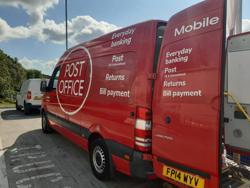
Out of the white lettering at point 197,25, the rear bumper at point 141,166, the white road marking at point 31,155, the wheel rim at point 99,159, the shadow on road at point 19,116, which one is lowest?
the white road marking at point 31,155

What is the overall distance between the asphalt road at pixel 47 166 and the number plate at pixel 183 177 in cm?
129

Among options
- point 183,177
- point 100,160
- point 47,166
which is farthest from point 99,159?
point 183,177

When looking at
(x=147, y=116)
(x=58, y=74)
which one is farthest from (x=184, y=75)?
(x=58, y=74)

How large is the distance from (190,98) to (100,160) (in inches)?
89.8

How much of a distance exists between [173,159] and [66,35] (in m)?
16.0

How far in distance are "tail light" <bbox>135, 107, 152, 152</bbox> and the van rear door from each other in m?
0.13

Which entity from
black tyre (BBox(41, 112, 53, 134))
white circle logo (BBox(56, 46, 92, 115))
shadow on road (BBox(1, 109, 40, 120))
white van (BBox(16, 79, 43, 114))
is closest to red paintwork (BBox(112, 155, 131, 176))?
white circle logo (BBox(56, 46, 92, 115))

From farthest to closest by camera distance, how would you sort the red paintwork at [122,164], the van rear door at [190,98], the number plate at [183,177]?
1. the red paintwork at [122,164]
2. the number plate at [183,177]
3. the van rear door at [190,98]

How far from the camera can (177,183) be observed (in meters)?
3.09

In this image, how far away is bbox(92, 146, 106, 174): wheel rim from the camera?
4477 mm

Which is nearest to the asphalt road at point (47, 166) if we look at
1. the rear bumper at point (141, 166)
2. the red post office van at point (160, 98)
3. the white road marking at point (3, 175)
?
the white road marking at point (3, 175)

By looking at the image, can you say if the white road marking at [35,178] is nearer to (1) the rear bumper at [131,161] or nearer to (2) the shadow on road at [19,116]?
(1) the rear bumper at [131,161]

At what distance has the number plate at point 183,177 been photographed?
112 inches

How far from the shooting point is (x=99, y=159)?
4.61 metres
